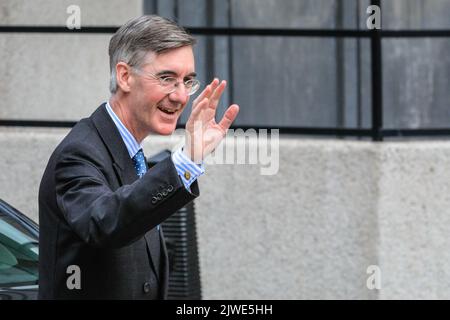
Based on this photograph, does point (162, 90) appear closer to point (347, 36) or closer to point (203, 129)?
point (203, 129)

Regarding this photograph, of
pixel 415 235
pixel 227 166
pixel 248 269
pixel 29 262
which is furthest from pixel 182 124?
pixel 29 262

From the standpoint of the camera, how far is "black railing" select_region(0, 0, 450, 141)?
326 inches

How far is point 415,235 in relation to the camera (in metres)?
8.05

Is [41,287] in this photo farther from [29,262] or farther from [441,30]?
[441,30]

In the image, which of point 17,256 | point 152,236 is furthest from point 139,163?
point 17,256

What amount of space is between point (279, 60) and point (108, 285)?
5.55 meters

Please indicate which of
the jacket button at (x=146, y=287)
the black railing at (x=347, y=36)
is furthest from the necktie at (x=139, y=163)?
the black railing at (x=347, y=36)

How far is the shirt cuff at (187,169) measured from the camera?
2.84 meters

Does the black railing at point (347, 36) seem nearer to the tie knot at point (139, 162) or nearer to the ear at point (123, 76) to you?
the tie knot at point (139, 162)

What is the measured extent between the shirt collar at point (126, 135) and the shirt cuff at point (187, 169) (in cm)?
40

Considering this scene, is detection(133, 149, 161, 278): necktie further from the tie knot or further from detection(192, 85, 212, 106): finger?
detection(192, 85, 212, 106): finger

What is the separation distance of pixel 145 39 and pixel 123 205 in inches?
21.9

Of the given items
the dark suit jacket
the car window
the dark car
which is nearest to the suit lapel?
the dark suit jacket

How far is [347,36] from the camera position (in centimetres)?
838
